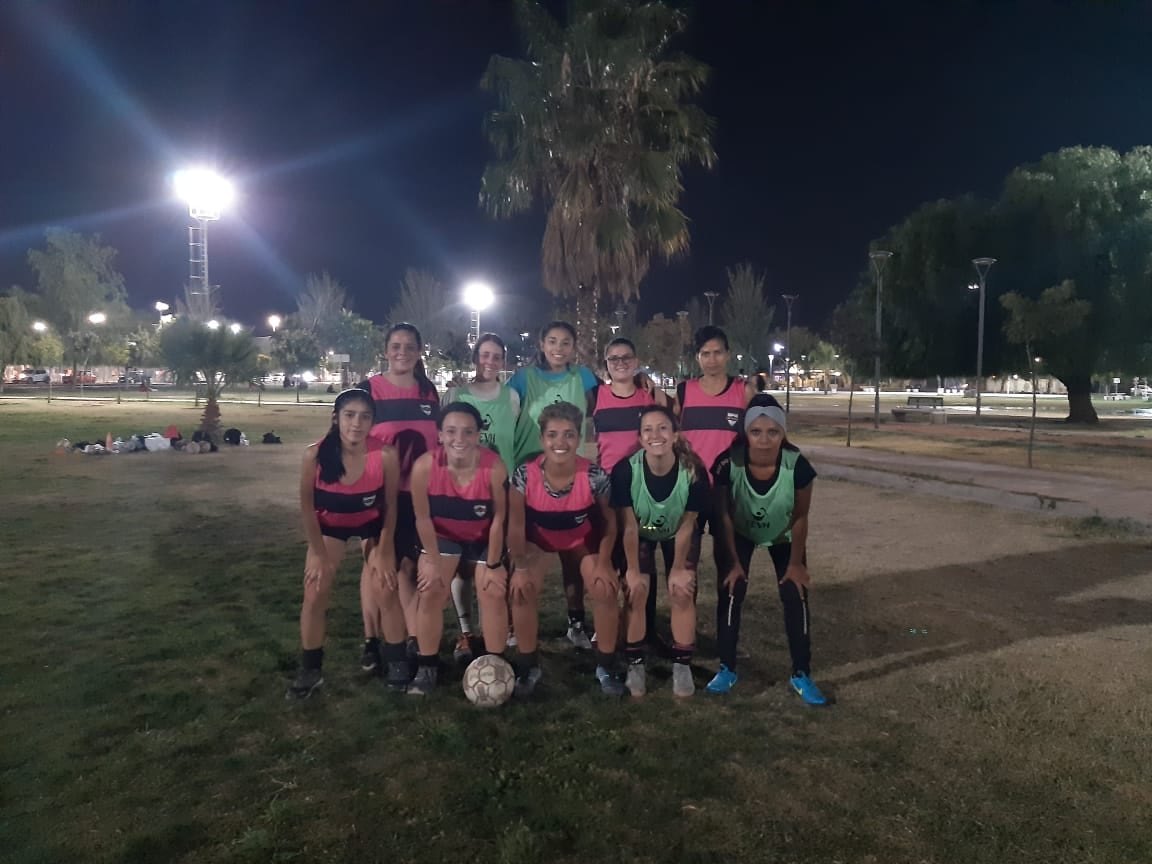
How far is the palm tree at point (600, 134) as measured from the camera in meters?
15.4

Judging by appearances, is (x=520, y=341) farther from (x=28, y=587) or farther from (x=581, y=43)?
(x=28, y=587)

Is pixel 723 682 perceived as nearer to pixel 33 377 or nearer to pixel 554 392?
pixel 554 392

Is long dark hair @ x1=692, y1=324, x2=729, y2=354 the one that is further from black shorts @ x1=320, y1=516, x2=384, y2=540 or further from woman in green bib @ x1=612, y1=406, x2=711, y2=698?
black shorts @ x1=320, y1=516, x2=384, y2=540

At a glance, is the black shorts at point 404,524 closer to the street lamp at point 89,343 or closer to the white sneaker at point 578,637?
the white sneaker at point 578,637

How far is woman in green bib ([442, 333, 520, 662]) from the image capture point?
16.2 ft

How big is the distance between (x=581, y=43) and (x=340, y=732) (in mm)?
14972

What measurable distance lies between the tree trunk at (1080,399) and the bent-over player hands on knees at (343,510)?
30532 millimetres

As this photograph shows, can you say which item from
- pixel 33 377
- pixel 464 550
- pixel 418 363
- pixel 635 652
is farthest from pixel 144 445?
pixel 33 377

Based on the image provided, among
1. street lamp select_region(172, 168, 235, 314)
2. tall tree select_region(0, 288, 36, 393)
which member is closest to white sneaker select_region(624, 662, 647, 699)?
street lamp select_region(172, 168, 235, 314)

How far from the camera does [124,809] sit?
303cm

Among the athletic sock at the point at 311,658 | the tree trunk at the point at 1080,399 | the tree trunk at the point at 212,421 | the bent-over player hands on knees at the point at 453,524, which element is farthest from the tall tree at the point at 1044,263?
the athletic sock at the point at 311,658

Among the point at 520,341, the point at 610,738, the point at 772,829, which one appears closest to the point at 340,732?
the point at 610,738

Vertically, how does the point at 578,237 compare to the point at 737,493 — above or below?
above

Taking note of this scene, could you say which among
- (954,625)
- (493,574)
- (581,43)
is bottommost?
(954,625)
